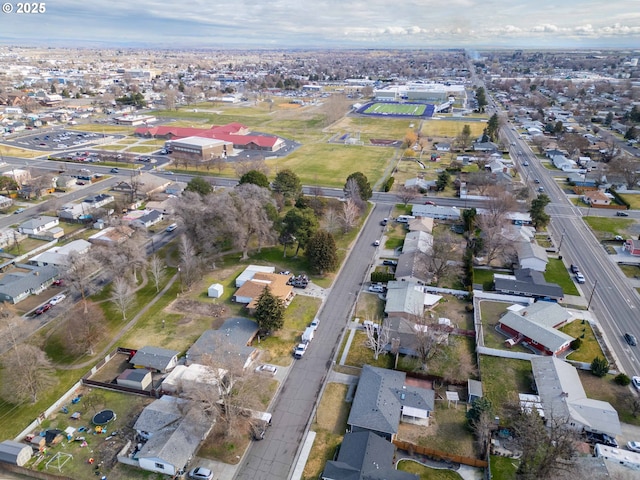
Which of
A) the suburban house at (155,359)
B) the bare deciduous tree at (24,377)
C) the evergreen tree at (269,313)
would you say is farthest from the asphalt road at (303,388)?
the bare deciduous tree at (24,377)

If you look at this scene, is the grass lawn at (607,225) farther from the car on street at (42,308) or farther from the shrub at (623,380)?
the car on street at (42,308)

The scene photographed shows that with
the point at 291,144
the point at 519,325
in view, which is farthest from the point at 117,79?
the point at 519,325

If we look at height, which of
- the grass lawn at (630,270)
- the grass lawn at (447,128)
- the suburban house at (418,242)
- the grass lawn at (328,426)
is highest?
the grass lawn at (447,128)

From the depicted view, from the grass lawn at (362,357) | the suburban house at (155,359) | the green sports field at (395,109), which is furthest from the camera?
the green sports field at (395,109)

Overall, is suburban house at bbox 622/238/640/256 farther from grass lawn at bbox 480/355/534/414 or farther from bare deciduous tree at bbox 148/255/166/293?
bare deciduous tree at bbox 148/255/166/293

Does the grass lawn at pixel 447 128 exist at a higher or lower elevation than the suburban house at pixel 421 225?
higher


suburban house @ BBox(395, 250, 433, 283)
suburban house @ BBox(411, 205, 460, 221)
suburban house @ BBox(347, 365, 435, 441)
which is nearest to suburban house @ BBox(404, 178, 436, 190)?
suburban house @ BBox(411, 205, 460, 221)

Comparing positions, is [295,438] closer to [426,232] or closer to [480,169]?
[426,232]
